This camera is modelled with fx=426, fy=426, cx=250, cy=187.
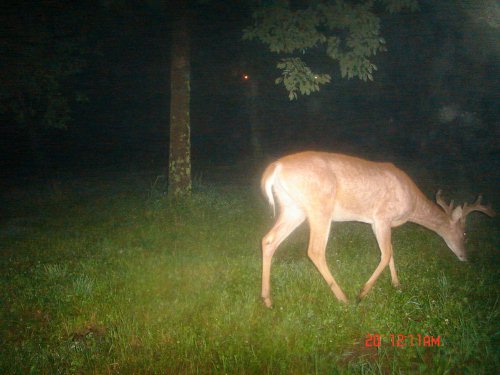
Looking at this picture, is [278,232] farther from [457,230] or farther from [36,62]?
[36,62]

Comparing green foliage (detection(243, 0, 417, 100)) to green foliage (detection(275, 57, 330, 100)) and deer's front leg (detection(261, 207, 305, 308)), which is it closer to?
green foliage (detection(275, 57, 330, 100))

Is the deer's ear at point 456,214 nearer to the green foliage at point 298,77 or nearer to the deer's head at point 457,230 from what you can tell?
the deer's head at point 457,230

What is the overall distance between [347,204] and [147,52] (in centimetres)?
1433

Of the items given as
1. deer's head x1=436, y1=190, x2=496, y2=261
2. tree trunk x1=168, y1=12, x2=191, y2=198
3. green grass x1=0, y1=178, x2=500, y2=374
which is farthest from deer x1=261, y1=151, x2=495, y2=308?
tree trunk x1=168, y1=12, x2=191, y2=198

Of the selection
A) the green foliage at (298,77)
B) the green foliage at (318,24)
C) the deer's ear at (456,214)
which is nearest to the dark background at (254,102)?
the green foliage at (318,24)

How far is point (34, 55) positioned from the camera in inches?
382

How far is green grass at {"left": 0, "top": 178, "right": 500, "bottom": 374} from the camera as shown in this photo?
3.58m

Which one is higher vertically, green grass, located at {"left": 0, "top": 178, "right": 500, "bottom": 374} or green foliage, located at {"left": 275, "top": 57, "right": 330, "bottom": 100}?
green foliage, located at {"left": 275, "top": 57, "right": 330, "bottom": 100}

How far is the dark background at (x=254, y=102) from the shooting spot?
12648 mm

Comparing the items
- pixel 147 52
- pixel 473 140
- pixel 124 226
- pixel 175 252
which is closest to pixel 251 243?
pixel 175 252

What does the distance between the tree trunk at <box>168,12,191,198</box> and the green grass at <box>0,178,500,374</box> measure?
1673 mm

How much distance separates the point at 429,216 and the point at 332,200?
6.15 feet

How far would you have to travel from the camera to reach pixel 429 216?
6.16 metres

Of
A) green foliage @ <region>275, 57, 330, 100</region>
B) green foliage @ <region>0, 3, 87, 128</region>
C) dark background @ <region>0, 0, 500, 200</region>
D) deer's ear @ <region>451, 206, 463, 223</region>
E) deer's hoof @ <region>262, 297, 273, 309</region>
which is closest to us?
deer's hoof @ <region>262, 297, 273, 309</region>
